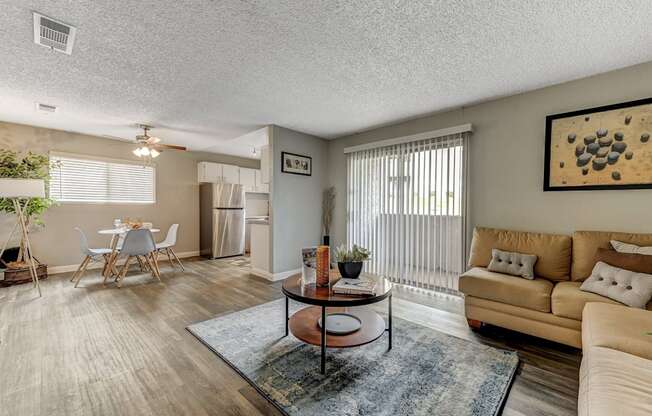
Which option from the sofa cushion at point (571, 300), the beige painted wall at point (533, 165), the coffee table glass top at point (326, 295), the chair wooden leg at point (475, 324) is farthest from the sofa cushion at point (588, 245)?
the coffee table glass top at point (326, 295)

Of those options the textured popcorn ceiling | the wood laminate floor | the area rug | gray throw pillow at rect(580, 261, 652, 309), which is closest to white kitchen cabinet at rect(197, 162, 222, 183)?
the textured popcorn ceiling

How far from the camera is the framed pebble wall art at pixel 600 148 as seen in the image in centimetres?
239

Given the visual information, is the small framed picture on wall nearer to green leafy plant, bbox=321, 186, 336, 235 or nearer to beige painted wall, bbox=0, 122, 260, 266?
green leafy plant, bbox=321, 186, 336, 235

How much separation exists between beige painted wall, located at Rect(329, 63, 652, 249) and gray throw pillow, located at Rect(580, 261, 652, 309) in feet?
2.30

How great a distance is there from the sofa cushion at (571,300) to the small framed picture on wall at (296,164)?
11.8 ft

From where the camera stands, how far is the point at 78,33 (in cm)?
195

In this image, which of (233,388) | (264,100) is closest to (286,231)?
(264,100)

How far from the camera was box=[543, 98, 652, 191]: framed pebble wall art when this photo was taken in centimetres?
239

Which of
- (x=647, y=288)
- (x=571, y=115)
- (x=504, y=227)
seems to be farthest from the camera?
(x=504, y=227)

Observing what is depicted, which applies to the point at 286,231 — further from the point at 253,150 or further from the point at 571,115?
the point at 571,115

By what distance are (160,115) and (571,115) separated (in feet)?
16.2

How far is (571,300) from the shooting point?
6.79 ft

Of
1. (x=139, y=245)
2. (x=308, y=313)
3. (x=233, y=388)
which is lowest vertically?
(x=233, y=388)

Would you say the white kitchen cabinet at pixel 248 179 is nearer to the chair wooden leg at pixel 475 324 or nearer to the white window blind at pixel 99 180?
the white window blind at pixel 99 180
